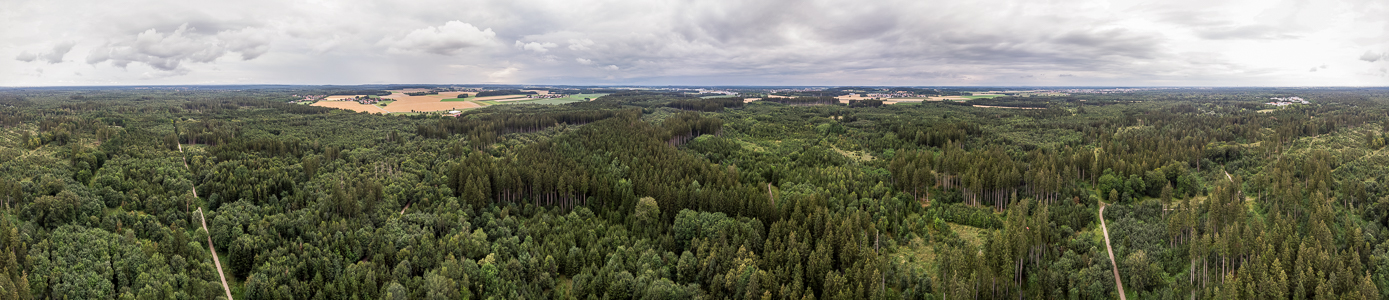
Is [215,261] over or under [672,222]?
under

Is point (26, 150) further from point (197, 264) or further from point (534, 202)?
point (534, 202)

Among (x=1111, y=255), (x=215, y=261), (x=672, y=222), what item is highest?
(x=672, y=222)

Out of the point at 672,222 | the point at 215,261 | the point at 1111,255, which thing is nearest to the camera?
the point at 215,261

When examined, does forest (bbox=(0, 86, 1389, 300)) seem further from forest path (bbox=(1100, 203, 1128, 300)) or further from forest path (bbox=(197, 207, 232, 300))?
forest path (bbox=(1100, 203, 1128, 300))

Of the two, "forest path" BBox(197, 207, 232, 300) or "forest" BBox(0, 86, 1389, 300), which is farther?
"forest path" BBox(197, 207, 232, 300)

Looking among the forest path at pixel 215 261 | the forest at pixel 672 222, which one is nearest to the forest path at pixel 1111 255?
the forest at pixel 672 222

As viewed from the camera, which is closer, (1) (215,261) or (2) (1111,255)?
(1) (215,261)

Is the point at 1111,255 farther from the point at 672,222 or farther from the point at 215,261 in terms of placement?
the point at 215,261

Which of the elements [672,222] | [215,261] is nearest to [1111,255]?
[672,222]

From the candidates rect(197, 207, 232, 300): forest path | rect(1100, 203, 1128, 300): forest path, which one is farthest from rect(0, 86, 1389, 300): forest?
rect(1100, 203, 1128, 300): forest path
